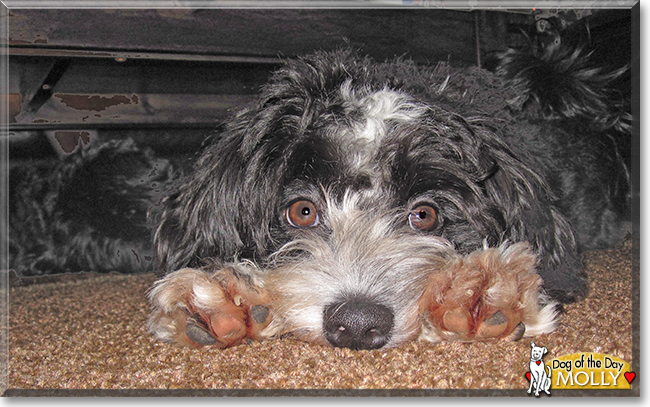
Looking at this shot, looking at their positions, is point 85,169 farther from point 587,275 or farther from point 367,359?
point 587,275

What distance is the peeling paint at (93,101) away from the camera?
8.05 feet

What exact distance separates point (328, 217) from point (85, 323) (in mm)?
1164

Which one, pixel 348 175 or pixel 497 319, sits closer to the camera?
pixel 497 319

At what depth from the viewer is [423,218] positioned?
1.97 metres

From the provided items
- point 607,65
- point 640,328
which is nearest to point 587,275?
point 640,328

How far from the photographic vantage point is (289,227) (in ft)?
6.64

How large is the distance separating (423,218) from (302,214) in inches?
18.0

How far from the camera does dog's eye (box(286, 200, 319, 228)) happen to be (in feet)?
6.54

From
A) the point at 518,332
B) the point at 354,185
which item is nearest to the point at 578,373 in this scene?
the point at 518,332

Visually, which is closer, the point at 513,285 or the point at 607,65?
the point at 513,285

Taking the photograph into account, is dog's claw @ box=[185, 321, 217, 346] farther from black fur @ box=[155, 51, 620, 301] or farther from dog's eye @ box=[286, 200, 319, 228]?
dog's eye @ box=[286, 200, 319, 228]

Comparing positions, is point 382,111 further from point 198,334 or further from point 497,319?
point 198,334

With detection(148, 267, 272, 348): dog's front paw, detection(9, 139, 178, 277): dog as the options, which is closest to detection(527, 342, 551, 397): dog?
detection(148, 267, 272, 348): dog's front paw

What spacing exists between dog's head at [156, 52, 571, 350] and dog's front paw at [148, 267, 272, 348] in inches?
7.2
